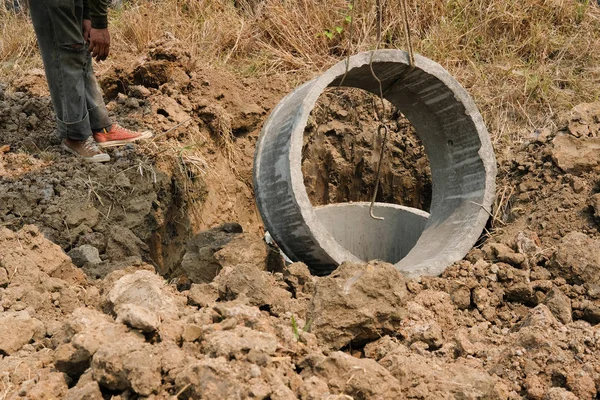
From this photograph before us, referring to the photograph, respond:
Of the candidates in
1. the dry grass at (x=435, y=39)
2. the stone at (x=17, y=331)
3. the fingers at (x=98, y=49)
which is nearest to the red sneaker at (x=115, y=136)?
the fingers at (x=98, y=49)

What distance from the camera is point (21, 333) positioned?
286 centimetres

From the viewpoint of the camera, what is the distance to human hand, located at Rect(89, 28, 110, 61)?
179 inches

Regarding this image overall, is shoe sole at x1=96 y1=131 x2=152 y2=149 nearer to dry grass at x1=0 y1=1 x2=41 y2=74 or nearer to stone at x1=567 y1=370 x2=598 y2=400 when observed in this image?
dry grass at x1=0 y1=1 x2=41 y2=74

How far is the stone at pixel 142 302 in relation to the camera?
8.46 ft

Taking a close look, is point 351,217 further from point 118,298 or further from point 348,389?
point 348,389

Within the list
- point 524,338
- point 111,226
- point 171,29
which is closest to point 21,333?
point 111,226

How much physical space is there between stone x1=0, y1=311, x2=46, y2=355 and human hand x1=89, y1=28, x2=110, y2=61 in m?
2.16

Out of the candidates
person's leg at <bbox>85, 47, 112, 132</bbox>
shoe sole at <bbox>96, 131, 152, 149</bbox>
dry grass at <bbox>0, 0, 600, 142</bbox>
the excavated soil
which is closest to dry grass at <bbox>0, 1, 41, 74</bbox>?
dry grass at <bbox>0, 0, 600, 142</bbox>

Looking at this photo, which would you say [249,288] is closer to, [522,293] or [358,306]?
[358,306]

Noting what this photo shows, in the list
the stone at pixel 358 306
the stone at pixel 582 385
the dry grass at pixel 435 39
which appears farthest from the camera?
the dry grass at pixel 435 39

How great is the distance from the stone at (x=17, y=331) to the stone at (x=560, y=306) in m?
2.30

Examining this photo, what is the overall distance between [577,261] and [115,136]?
3.03 metres

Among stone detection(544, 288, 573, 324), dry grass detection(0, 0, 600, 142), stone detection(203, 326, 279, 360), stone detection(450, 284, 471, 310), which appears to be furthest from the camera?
dry grass detection(0, 0, 600, 142)

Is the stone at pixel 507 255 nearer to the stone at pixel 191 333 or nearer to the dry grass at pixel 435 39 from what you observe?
the dry grass at pixel 435 39
